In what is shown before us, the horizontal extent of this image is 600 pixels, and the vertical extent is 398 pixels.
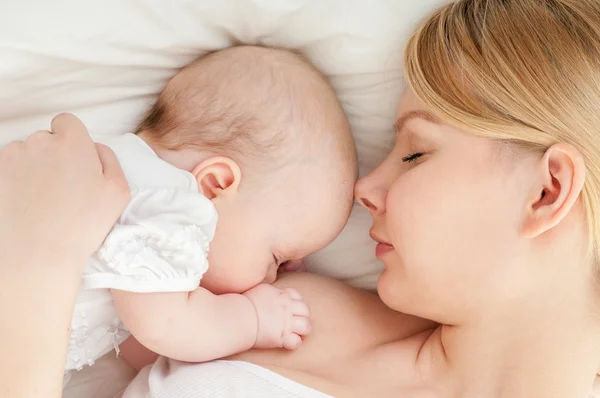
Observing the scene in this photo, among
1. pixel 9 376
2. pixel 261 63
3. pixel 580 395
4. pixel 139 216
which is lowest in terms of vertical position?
pixel 580 395

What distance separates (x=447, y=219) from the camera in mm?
1272

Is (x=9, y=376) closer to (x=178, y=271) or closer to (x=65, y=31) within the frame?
(x=178, y=271)

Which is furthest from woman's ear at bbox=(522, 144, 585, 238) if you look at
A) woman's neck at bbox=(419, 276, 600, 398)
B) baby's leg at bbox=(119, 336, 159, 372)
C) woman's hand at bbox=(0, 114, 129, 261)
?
baby's leg at bbox=(119, 336, 159, 372)

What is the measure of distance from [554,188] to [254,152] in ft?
1.88

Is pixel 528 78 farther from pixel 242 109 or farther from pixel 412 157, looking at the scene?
pixel 242 109

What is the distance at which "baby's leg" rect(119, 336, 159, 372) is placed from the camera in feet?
5.19

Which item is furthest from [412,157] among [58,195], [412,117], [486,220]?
[58,195]

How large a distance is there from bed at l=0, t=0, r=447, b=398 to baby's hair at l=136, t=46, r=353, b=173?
A: 74 mm

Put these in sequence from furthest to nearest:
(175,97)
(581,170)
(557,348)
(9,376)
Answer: (175,97)
(557,348)
(581,170)
(9,376)

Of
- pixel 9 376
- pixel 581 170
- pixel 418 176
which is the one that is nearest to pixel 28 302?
pixel 9 376

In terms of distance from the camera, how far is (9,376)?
3.35ft

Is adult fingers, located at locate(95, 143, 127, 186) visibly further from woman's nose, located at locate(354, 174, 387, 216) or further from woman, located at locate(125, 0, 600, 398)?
woman's nose, located at locate(354, 174, 387, 216)

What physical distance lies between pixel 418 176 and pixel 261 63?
1.36 feet

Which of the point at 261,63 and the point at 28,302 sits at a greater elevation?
the point at 261,63
